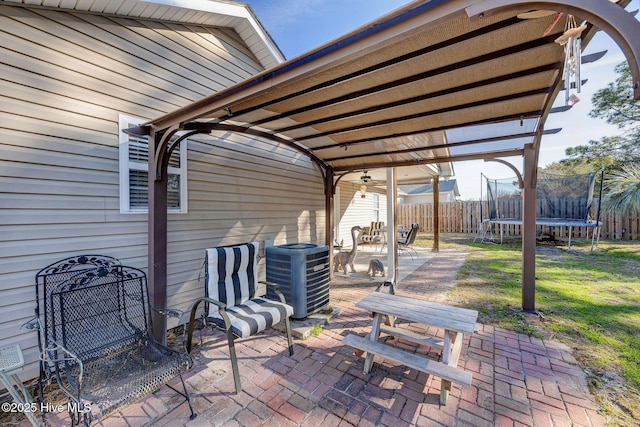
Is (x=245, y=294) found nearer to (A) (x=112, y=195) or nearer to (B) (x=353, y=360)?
(B) (x=353, y=360)

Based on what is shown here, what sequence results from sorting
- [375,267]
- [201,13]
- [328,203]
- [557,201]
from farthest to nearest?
[557,201] → [375,267] → [328,203] → [201,13]

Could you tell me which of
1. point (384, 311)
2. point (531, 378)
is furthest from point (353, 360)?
point (531, 378)

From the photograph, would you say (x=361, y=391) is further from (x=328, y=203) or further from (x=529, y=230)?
(x=328, y=203)

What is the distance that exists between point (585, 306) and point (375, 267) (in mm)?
3403

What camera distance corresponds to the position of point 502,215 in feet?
40.3

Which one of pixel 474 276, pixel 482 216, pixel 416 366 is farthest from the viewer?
pixel 482 216

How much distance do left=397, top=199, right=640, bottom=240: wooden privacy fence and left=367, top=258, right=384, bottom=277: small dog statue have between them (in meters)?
7.91

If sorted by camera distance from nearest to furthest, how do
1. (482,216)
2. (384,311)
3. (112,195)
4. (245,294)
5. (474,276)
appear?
(384,311) < (112,195) < (245,294) < (474,276) < (482,216)

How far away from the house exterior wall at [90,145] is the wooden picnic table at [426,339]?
255cm

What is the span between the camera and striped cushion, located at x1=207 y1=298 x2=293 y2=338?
2510mm

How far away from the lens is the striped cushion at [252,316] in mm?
2510

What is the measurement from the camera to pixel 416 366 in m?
2.19

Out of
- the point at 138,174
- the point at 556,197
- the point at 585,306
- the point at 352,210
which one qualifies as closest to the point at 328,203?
the point at 138,174

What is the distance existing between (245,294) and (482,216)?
1368 cm
